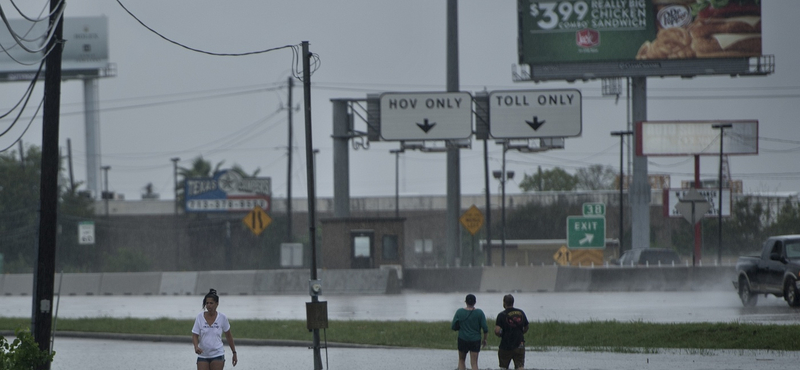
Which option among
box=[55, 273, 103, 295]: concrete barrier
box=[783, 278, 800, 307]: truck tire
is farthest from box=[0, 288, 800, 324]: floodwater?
box=[55, 273, 103, 295]: concrete barrier

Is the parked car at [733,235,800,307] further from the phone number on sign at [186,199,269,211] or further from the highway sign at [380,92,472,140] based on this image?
the phone number on sign at [186,199,269,211]

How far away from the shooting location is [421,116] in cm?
3550

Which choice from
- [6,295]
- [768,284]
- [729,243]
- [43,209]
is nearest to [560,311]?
[768,284]

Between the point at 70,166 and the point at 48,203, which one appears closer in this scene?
the point at 48,203

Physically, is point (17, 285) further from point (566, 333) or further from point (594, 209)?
point (566, 333)

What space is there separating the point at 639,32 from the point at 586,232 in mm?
15623

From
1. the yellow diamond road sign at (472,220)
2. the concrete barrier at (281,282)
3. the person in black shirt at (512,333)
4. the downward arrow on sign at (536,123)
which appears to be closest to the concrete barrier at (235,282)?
the concrete barrier at (281,282)

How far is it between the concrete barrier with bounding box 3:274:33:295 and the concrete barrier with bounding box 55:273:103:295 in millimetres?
2349

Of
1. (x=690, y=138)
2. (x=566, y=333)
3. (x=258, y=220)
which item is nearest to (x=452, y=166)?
(x=258, y=220)

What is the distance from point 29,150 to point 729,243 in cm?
5811

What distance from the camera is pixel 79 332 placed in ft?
74.2

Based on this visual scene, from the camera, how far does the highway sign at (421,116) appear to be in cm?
3541

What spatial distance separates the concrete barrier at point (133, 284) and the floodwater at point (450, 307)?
3.55 m

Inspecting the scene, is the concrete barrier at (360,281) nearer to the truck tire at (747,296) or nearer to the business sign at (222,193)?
the truck tire at (747,296)
